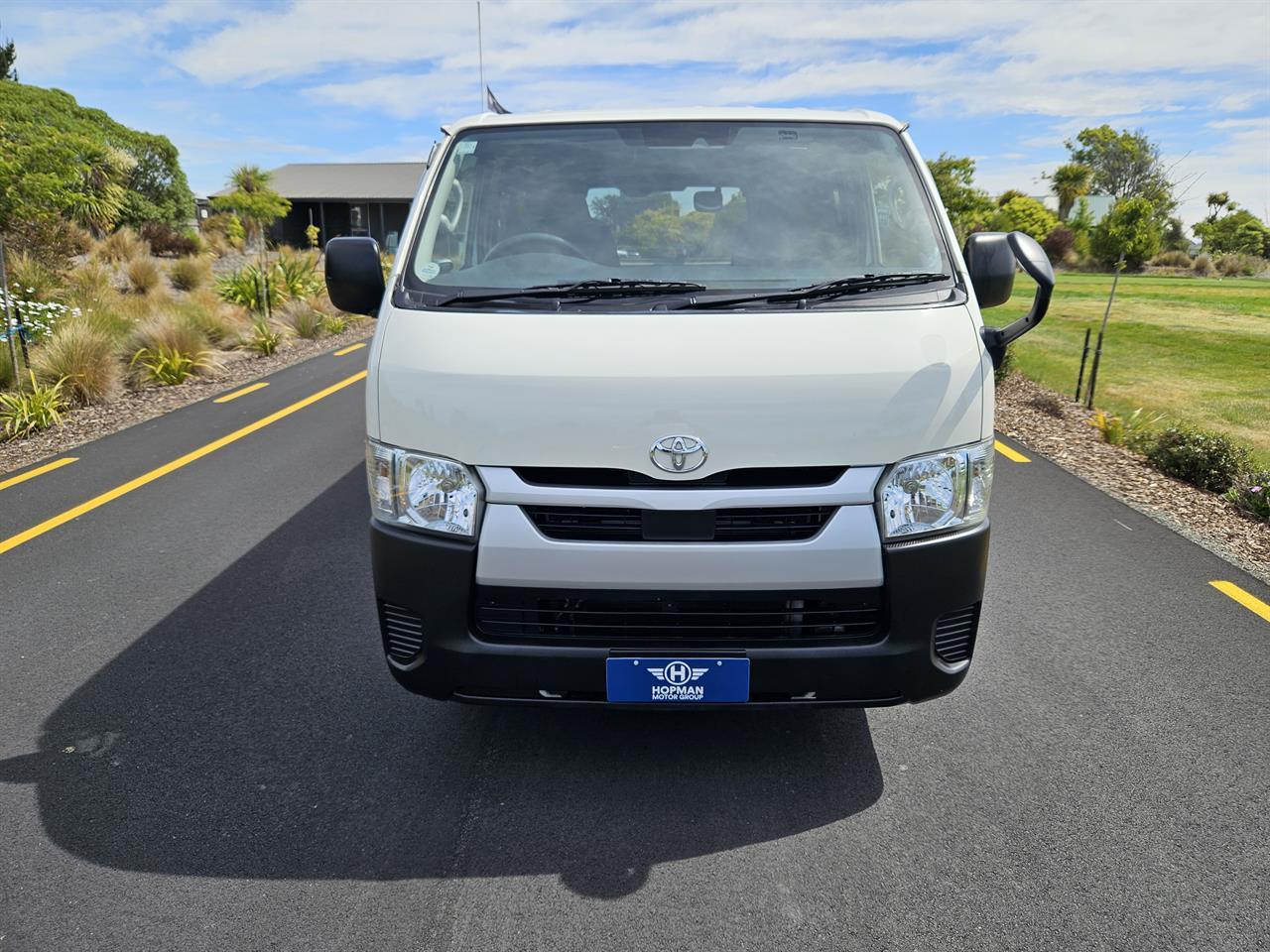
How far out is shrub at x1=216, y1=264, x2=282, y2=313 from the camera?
58.3 feet

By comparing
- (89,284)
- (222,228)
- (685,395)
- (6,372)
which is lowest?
(6,372)

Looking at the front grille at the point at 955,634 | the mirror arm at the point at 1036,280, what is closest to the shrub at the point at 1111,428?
the mirror arm at the point at 1036,280

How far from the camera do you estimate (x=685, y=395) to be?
112 inches

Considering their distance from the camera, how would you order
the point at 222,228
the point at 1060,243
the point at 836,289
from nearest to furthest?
1. the point at 836,289
2. the point at 222,228
3. the point at 1060,243

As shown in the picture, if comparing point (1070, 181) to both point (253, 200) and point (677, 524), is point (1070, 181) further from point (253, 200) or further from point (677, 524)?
point (677, 524)

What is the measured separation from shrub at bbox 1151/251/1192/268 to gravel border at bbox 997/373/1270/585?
3508 centimetres

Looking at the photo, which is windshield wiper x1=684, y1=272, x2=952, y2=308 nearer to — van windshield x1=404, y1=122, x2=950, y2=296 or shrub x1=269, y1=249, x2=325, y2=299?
van windshield x1=404, y1=122, x2=950, y2=296

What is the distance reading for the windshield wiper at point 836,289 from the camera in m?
3.19

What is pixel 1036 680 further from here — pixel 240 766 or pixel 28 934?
pixel 28 934

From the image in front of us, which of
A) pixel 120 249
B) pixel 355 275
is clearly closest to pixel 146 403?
pixel 355 275

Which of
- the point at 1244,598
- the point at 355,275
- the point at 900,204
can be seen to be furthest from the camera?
the point at 1244,598

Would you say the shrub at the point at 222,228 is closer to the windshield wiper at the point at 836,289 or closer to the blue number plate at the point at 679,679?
the windshield wiper at the point at 836,289

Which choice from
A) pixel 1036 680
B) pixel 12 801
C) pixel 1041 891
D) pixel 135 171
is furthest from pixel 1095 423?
pixel 135 171

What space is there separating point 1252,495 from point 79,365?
1062 centimetres
